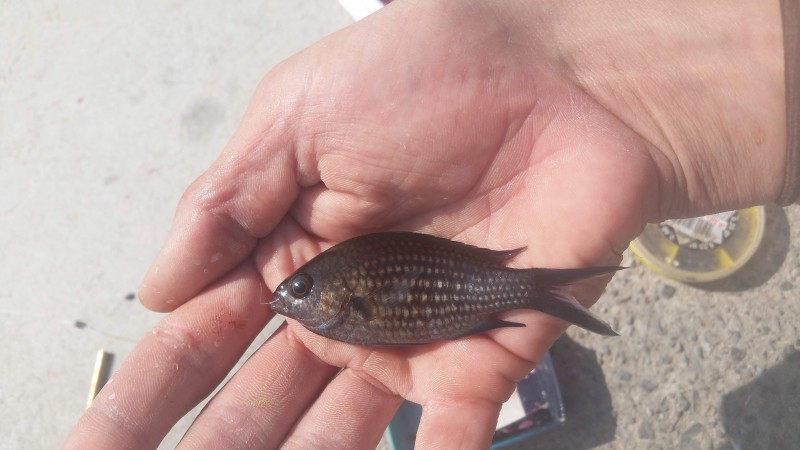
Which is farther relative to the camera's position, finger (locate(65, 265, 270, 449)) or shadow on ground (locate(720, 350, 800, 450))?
shadow on ground (locate(720, 350, 800, 450))

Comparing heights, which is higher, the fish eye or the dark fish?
the fish eye

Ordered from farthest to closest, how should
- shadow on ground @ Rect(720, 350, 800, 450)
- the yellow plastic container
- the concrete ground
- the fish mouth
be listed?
the yellow plastic container → the concrete ground → shadow on ground @ Rect(720, 350, 800, 450) → the fish mouth

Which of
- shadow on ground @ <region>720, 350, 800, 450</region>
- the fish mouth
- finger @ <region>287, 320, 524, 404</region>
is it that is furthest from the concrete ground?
the fish mouth

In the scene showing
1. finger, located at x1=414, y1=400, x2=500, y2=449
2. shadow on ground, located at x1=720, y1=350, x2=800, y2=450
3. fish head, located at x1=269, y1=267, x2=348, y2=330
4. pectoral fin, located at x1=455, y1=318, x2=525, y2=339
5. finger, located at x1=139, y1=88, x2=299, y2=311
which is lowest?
shadow on ground, located at x1=720, y1=350, x2=800, y2=450

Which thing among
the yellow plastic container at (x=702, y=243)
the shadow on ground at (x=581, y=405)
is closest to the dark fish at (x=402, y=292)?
the shadow on ground at (x=581, y=405)

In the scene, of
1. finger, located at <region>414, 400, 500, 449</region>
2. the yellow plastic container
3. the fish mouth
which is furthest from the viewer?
the yellow plastic container

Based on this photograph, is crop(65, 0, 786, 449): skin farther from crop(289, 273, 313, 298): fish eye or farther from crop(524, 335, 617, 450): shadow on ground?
crop(524, 335, 617, 450): shadow on ground

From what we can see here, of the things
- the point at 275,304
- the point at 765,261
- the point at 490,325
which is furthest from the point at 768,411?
the point at 275,304
